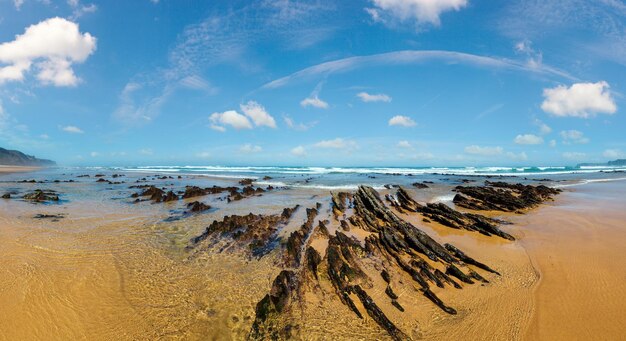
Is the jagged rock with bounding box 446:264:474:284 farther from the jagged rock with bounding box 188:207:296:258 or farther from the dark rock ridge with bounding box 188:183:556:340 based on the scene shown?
the jagged rock with bounding box 188:207:296:258

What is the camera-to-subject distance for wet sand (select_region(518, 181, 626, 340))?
18.2 feet

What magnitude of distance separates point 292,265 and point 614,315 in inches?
304

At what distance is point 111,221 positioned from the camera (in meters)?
14.0

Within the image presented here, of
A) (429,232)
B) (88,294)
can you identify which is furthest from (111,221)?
(429,232)

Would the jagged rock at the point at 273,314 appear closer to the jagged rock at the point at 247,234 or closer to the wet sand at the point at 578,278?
the jagged rock at the point at 247,234

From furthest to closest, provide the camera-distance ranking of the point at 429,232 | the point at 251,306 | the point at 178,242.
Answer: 1. the point at 429,232
2. the point at 178,242
3. the point at 251,306

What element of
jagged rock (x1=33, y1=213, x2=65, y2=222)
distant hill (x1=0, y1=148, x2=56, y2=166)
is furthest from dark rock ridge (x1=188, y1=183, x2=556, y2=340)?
distant hill (x1=0, y1=148, x2=56, y2=166)

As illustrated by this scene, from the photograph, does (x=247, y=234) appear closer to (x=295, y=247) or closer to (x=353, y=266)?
(x=295, y=247)

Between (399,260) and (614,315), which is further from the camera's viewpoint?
(399,260)

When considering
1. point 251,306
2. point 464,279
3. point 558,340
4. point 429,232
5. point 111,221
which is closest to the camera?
point 558,340

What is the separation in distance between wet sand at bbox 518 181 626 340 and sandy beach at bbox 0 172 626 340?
0.11 ft

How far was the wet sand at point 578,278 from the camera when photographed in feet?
18.2

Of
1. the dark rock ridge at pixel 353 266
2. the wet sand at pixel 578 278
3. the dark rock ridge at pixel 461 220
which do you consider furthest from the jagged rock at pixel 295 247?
the dark rock ridge at pixel 461 220

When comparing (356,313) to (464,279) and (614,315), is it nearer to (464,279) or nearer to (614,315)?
(464,279)
